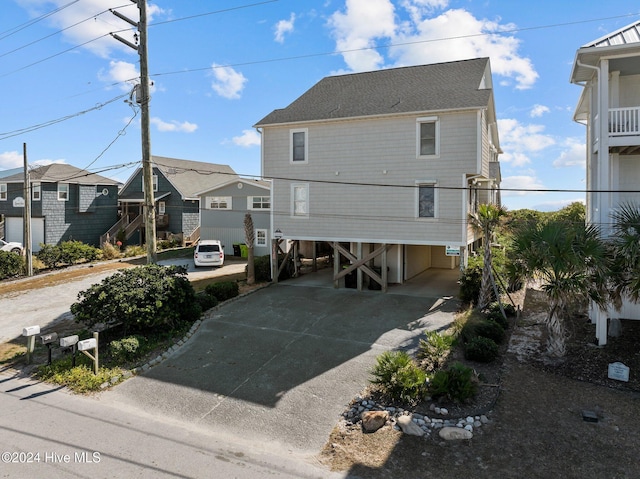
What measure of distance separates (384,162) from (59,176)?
26.7 meters

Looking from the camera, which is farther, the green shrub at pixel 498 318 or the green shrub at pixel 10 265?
the green shrub at pixel 10 265

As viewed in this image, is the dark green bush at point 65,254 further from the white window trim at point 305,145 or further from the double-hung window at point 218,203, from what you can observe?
the white window trim at point 305,145

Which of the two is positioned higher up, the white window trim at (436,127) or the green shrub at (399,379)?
the white window trim at (436,127)

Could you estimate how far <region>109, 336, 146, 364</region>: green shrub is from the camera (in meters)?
9.92

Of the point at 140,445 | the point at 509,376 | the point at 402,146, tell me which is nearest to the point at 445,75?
the point at 402,146

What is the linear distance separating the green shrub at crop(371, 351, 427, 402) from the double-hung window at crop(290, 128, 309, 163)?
38.0 ft

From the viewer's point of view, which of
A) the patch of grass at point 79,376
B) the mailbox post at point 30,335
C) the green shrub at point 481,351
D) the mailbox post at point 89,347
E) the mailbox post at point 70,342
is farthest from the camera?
the mailbox post at point 30,335

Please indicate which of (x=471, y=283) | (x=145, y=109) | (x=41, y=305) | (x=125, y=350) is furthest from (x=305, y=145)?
(x=41, y=305)

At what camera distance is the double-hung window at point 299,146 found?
59.0ft

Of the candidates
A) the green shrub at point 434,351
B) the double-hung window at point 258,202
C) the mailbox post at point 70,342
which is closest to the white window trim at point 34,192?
the double-hung window at point 258,202

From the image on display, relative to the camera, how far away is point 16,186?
1221 inches

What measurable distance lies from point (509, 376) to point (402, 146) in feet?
33.1

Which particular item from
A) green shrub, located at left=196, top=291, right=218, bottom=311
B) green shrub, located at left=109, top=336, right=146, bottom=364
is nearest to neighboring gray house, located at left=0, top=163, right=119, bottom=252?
green shrub, located at left=196, top=291, right=218, bottom=311

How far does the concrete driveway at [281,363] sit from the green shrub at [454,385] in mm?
1612
